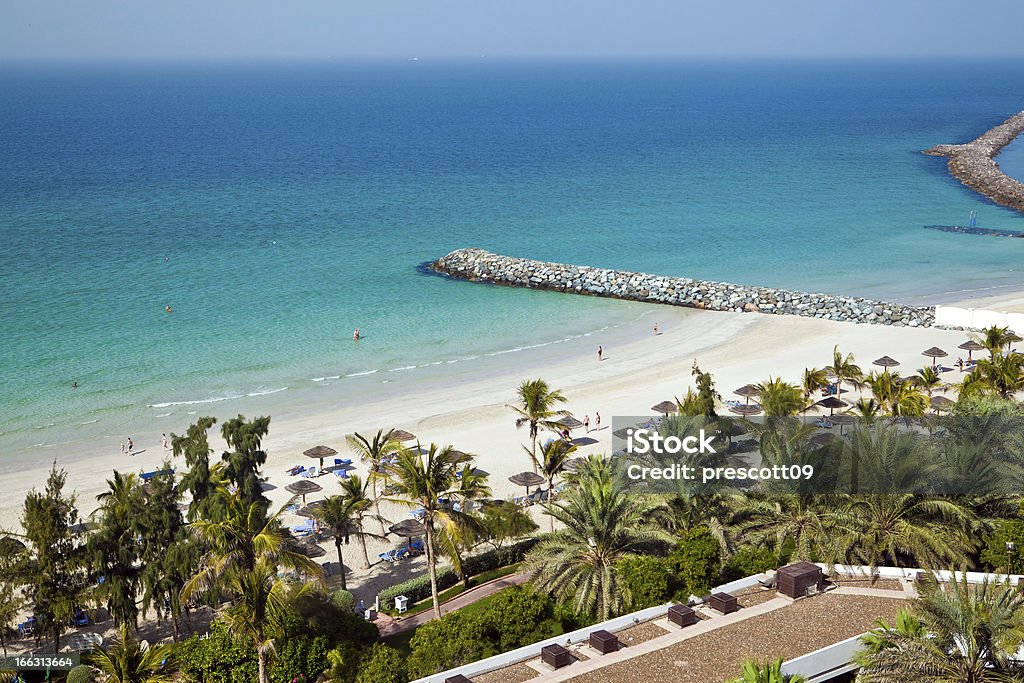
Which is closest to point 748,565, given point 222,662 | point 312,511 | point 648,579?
point 648,579

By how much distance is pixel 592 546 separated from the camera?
2512 cm

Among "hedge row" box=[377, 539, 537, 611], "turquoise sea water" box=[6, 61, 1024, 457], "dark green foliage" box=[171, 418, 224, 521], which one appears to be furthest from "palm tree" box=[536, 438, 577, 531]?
"turquoise sea water" box=[6, 61, 1024, 457]

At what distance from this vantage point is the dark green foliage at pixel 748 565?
24.8m

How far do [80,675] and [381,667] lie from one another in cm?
706

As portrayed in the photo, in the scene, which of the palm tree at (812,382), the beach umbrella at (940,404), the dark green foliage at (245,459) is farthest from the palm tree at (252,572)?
the palm tree at (812,382)

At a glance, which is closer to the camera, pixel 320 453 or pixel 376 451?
pixel 376 451

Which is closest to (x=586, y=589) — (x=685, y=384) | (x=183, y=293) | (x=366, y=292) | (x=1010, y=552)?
(x=1010, y=552)

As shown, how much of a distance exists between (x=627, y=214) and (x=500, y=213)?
11.8 m

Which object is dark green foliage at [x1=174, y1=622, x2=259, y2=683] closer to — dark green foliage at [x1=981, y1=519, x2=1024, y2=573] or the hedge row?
the hedge row

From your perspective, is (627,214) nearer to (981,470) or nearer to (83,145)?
(981,470)

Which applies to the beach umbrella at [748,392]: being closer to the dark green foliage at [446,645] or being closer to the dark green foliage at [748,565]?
the dark green foliage at [748,565]

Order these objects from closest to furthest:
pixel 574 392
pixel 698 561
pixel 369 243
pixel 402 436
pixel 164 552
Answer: pixel 698 561, pixel 164 552, pixel 402 436, pixel 574 392, pixel 369 243

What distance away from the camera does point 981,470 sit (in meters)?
26.3

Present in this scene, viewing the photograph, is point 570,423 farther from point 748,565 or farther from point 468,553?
point 748,565
